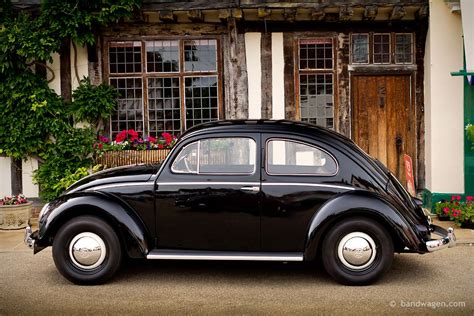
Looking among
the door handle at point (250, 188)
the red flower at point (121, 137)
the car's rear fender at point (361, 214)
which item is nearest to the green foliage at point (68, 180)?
the red flower at point (121, 137)

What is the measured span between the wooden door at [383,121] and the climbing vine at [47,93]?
13.6 ft

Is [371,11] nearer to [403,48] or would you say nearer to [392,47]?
[392,47]

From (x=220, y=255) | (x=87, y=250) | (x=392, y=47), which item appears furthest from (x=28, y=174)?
(x=392, y=47)

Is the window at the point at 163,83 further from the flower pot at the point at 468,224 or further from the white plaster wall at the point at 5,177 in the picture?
the flower pot at the point at 468,224

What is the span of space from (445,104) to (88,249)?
245 inches

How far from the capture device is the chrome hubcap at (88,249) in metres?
5.96

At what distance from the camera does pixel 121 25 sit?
33.5ft

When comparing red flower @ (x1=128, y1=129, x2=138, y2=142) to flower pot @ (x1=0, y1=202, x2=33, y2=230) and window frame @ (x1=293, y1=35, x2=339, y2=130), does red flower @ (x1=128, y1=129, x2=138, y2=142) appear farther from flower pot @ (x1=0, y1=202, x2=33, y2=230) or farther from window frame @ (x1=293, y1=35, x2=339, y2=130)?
window frame @ (x1=293, y1=35, x2=339, y2=130)

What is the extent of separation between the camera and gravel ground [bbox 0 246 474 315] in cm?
528

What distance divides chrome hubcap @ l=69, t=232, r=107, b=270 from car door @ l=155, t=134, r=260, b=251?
60cm

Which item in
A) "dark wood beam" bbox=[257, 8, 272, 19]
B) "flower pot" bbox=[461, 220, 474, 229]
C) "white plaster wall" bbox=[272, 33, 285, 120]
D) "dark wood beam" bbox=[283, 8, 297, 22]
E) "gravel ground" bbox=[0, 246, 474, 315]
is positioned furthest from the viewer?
"white plaster wall" bbox=[272, 33, 285, 120]

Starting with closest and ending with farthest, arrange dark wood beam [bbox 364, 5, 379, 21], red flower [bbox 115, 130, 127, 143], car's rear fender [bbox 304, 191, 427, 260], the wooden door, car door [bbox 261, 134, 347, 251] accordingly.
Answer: car's rear fender [bbox 304, 191, 427, 260] → car door [bbox 261, 134, 347, 251] → dark wood beam [bbox 364, 5, 379, 21] → red flower [bbox 115, 130, 127, 143] → the wooden door

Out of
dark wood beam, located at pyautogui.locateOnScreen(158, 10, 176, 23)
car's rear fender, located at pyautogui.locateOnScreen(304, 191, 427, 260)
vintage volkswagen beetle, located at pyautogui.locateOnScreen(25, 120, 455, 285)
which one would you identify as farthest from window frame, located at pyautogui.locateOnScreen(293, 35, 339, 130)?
car's rear fender, located at pyautogui.locateOnScreen(304, 191, 427, 260)

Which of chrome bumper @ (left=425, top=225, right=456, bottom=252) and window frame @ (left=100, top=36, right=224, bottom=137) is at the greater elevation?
window frame @ (left=100, top=36, right=224, bottom=137)
